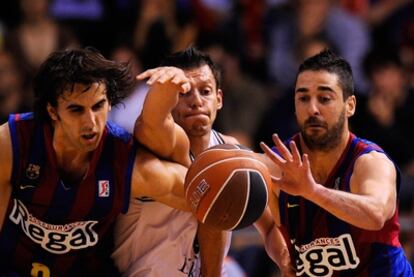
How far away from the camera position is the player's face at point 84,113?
640cm

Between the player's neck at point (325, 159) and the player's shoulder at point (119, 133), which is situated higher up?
the player's neck at point (325, 159)

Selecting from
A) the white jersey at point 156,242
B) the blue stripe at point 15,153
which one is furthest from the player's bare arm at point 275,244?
the blue stripe at point 15,153

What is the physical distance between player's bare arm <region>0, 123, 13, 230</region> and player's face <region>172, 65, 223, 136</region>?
1.15m

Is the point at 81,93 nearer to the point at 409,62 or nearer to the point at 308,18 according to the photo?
the point at 308,18

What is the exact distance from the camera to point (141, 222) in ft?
23.0

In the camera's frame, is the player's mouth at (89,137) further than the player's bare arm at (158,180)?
No

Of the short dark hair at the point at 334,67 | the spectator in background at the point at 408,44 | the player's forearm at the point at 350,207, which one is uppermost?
the short dark hair at the point at 334,67

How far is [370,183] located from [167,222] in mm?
1484

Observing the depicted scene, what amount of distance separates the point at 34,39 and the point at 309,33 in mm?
2725

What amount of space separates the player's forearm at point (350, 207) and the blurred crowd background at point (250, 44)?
391 centimetres

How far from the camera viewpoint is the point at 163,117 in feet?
21.1

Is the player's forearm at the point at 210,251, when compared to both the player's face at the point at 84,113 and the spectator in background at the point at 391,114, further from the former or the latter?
the spectator in background at the point at 391,114

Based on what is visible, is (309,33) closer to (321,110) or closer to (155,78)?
(321,110)

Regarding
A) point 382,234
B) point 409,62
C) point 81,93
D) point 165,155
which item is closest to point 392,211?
point 382,234
